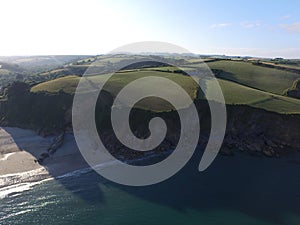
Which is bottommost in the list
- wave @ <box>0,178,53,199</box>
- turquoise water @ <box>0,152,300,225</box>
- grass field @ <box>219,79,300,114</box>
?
wave @ <box>0,178,53,199</box>

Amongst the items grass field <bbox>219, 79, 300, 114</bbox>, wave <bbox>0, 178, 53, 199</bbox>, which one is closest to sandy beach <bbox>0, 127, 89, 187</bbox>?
wave <bbox>0, 178, 53, 199</bbox>

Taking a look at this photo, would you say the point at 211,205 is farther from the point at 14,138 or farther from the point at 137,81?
the point at 137,81

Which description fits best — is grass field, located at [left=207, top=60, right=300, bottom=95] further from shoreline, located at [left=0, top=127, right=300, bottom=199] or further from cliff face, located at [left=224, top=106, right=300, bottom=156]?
shoreline, located at [left=0, top=127, right=300, bottom=199]

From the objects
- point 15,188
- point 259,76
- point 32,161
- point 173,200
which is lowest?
point 15,188

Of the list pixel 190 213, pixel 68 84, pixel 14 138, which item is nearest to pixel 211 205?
pixel 190 213

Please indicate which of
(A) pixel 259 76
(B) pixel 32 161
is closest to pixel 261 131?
(A) pixel 259 76

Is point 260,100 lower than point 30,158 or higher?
higher

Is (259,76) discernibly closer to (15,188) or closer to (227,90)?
(227,90)
